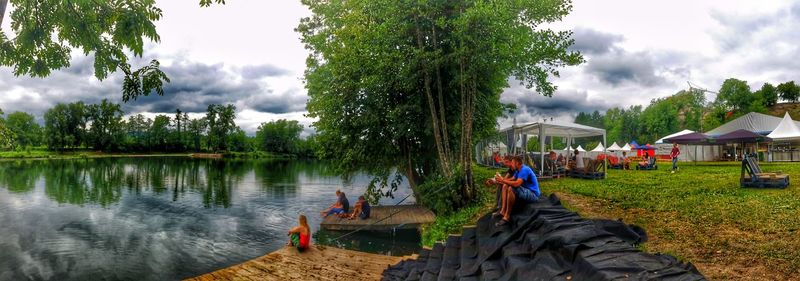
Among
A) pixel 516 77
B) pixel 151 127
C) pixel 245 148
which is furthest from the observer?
pixel 245 148

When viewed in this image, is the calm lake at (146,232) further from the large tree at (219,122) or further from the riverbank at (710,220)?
the large tree at (219,122)

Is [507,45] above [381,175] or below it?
above

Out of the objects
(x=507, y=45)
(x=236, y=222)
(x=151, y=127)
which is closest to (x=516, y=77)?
(x=507, y=45)

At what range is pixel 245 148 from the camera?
406ft

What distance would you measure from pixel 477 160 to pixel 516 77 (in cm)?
1882

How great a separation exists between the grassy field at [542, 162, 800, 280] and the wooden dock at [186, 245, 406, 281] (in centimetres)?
531

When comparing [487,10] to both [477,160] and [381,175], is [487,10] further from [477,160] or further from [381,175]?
[477,160]

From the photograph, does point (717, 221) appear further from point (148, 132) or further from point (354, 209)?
point (148, 132)

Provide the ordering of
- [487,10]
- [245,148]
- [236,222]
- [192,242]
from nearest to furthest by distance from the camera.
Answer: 1. [487,10]
2. [192,242]
3. [236,222]
4. [245,148]

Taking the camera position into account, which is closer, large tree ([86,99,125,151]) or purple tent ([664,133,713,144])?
purple tent ([664,133,713,144])

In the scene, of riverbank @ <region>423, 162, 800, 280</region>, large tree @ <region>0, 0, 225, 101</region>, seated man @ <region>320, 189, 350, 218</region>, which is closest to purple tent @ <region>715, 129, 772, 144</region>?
riverbank @ <region>423, 162, 800, 280</region>

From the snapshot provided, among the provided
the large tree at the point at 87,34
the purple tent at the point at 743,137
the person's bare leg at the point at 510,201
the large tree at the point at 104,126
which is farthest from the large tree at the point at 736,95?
the large tree at the point at 104,126

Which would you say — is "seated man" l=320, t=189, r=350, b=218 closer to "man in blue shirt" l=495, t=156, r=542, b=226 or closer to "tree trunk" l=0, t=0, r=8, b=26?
"man in blue shirt" l=495, t=156, r=542, b=226

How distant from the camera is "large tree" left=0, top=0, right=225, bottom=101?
229 inches
